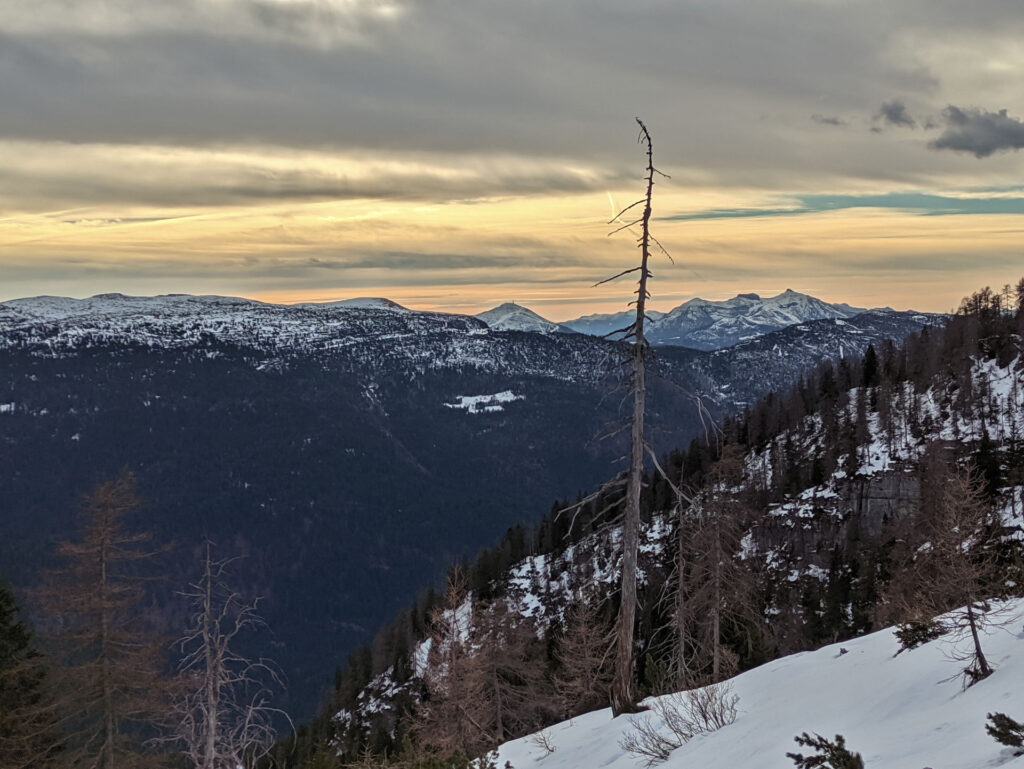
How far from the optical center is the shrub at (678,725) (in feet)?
39.3

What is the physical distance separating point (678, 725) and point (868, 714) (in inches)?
134

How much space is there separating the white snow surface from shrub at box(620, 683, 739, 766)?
0.20 metres

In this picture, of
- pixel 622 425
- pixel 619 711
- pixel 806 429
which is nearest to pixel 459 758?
pixel 619 711

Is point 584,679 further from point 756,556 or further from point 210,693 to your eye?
point 756,556

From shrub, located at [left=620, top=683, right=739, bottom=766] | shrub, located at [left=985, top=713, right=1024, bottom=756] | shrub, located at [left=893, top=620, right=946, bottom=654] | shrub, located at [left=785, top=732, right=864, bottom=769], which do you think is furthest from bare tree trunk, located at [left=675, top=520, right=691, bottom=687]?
shrub, located at [left=985, top=713, right=1024, bottom=756]

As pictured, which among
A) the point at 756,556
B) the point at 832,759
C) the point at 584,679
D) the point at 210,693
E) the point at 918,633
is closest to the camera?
the point at 832,759

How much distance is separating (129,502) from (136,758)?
24.7ft

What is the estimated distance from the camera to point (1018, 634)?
39.0 ft

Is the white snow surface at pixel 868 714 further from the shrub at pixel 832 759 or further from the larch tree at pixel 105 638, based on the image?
the larch tree at pixel 105 638

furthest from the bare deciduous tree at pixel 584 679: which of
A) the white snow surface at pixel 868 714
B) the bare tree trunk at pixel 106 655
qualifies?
the bare tree trunk at pixel 106 655

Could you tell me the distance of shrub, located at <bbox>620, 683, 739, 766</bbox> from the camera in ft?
39.3

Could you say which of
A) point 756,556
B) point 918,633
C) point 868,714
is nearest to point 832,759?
point 868,714

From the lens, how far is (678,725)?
12734 millimetres

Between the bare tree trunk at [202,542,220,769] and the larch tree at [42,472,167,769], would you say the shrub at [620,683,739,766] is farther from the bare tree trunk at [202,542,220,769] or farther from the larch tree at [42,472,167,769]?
the larch tree at [42,472,167,769]
